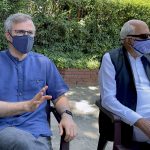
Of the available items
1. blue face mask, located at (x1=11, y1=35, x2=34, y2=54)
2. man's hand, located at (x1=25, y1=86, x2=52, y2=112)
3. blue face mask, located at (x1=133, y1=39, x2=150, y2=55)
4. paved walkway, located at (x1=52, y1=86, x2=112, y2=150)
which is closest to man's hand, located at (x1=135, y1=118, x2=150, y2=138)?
blue face mask, located at (x1=133, y1=39, x2=150, y2=55)

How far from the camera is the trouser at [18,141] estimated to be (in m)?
3.23

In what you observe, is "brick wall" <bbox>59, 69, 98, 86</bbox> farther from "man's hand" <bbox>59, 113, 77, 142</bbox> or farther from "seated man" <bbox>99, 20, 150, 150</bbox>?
"man's hand" <bbox>59, 113, 77, 142</bbox>

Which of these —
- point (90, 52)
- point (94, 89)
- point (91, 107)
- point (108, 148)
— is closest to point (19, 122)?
point (108, 148)

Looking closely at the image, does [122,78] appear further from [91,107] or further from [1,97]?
[91,107]

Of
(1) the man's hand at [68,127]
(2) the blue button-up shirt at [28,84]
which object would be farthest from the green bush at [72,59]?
(1) the man's hand at [68,127]

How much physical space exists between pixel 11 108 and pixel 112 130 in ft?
3.83

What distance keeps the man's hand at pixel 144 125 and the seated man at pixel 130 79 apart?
0.16 feet

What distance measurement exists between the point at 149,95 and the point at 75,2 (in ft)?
18.9

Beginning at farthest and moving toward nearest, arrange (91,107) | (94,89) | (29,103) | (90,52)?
(90,52)
(94,89)
(91,107)
(29,103)

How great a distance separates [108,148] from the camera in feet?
16.9

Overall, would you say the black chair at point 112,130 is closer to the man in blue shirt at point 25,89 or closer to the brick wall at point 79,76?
the man in blue shirt at point 25,89

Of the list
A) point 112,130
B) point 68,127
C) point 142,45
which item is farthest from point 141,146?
point 142,45

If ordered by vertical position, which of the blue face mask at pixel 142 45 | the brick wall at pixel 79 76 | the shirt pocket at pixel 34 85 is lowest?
the brick wall at pixel 79 76

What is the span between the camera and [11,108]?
337cm
